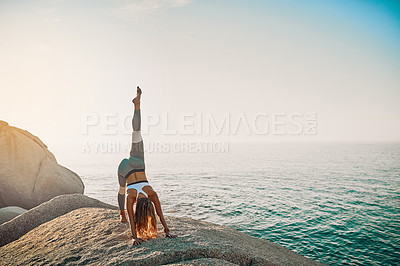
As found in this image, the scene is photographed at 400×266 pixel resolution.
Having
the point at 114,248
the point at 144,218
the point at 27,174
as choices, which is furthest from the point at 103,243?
the point at 27,174

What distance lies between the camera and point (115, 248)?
6027mm

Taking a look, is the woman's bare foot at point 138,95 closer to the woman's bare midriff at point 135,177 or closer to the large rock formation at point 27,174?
the woman's bare midriff at point 135,177

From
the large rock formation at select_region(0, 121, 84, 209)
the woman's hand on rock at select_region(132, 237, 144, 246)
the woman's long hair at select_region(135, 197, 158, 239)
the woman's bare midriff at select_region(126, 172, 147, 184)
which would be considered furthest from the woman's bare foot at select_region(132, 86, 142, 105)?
the large rock formation at select_region(0, 121, 84, 209)

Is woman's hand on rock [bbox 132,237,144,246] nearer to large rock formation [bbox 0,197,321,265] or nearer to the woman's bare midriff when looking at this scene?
large rock formation [bbox 0,197,321,265]

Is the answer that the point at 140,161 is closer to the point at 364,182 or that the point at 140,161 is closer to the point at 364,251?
the point at 364,251

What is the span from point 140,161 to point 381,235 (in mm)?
14002

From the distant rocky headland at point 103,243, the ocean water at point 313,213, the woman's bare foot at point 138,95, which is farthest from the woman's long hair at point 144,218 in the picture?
the ocean water at point 313,213

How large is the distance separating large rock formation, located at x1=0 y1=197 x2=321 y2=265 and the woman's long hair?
12.4 inches

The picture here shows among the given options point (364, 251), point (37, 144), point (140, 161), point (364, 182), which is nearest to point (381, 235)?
point (364, 251)

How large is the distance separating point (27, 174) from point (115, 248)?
1349 cm

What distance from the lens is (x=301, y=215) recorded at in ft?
54.1

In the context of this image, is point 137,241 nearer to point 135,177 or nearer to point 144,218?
point 144,218

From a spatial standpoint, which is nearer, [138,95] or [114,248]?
[114,248]

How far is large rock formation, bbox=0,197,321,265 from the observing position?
18.2 ft
